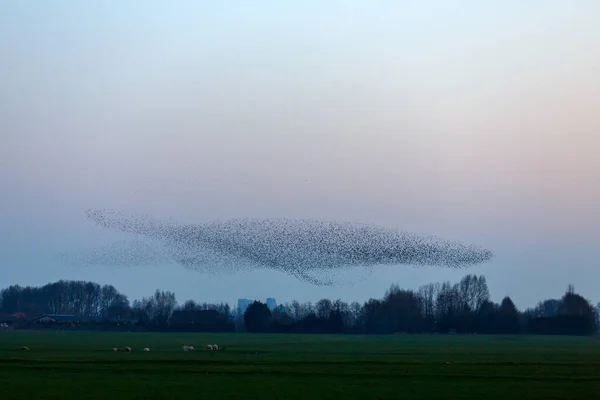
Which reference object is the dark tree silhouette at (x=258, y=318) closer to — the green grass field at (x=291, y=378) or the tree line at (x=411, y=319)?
the tree line at (x=411, y=319)

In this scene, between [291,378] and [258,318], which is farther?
[258,318]

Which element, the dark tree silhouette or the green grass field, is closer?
the green grass field

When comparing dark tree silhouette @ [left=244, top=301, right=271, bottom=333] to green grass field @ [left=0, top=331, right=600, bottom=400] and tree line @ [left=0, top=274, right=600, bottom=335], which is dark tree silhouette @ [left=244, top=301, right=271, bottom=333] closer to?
tree line @ [left=0, top=274, right=600, bottom=335]

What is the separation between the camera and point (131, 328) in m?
179

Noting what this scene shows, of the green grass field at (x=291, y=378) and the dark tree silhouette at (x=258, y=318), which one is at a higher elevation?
the dark tree silhouette at (x=258, y=318)

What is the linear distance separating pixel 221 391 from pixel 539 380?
1694cm

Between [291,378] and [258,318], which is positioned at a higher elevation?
[258,318]

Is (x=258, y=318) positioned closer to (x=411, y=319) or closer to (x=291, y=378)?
(x=411, y=319)

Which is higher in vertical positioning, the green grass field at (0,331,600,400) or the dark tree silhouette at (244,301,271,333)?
the dark tree silhouette at (244,301,271,333)

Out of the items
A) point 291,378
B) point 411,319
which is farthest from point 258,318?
point 291,378

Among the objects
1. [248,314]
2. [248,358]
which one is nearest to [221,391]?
[248,358]

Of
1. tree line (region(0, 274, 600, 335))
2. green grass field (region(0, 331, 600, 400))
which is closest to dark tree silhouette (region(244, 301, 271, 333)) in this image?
tree line (region(0, 274, 600, 335))

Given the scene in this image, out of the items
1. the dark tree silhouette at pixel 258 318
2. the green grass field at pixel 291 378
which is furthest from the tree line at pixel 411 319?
the green grass field at pixel 291 378

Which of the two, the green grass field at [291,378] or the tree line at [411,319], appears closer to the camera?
the green grass field at [291,378]
